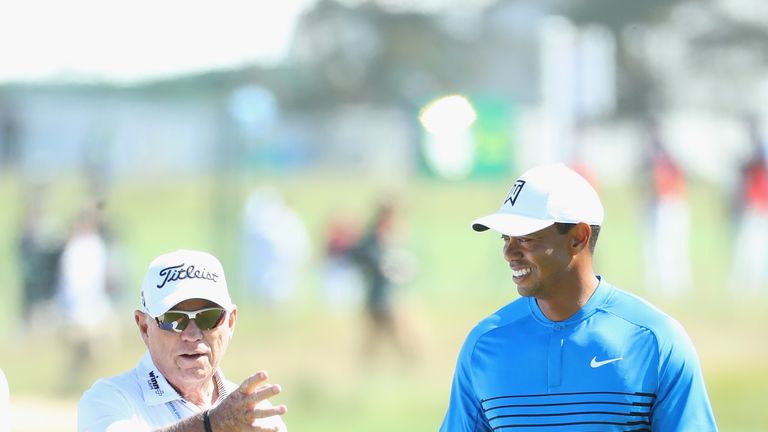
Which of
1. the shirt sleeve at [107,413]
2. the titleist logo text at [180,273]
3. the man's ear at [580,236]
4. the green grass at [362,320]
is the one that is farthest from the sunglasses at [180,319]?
the green grass at [362,320]

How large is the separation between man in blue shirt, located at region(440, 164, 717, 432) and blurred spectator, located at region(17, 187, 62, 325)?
1637 centimetres

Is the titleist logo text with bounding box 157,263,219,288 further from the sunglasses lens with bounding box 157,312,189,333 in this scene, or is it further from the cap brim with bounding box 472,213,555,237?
the cap brim with bounding box 472,213,555,237

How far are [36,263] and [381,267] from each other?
561 centimetres

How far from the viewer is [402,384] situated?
19.6m

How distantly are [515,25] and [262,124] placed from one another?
23.5 metres

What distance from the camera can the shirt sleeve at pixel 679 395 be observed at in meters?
4.51

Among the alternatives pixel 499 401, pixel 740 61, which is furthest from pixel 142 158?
pixel 740 61

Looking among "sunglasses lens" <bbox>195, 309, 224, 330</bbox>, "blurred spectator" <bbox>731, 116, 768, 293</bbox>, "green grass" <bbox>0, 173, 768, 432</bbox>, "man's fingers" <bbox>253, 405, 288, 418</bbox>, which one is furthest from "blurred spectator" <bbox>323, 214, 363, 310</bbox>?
"man's fingers" <bbox>253, 405, 288, 418</bbox>

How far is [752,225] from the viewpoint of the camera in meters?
25.4

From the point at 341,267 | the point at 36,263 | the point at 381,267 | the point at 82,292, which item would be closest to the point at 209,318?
the point at 381,267

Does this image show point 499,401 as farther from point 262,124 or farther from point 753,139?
point 753,139

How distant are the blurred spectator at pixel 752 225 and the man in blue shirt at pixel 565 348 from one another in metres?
20.2

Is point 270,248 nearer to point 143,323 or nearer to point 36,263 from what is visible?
point 36,263

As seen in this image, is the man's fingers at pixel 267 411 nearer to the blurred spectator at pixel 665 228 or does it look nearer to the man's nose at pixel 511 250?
the man's nose at pixel 511 250
